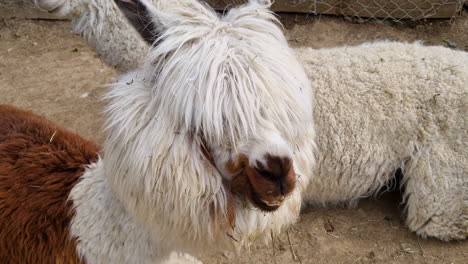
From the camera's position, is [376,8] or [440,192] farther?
[376,8]

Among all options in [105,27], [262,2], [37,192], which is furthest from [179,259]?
[105,27]

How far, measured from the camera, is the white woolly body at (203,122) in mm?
1324

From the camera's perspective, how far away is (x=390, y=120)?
114 inches

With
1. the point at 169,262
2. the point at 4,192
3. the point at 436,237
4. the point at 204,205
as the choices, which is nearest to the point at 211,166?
the point at 204,205

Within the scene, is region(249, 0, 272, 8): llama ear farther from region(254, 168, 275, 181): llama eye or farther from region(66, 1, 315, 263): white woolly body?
region(254, 168, 275, 181): llama eye

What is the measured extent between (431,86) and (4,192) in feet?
8.64

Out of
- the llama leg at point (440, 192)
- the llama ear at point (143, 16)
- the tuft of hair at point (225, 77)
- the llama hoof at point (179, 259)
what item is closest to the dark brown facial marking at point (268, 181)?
the tuft of hair at point (225, 77)

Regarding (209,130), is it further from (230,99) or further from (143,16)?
(143,16)

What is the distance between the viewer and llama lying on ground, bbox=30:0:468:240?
9.43 ft

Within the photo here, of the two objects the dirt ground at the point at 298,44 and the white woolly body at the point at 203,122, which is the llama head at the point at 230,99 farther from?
the dirt ground at the point at 298,44

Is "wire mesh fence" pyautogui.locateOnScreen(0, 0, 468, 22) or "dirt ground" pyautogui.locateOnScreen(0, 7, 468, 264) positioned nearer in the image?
"dirt ground" pyautogui.locateOnScreen(0, 7, 468, 264)

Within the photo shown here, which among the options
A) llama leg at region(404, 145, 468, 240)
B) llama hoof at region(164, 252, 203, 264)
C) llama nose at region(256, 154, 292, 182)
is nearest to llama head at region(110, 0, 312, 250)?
llama nose at region(256, 154, 292, 182)

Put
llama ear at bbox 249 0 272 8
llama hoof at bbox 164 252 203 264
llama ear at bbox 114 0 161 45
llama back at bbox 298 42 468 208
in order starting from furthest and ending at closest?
1. llama back at bbox 298 42 468 208
2. llama hoof at bbox 164 252 203 264
3. llama ear at bbox 249 0 272 8
4. llama ear at bbox 114 0 161 45

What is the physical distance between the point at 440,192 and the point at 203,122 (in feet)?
7.37
